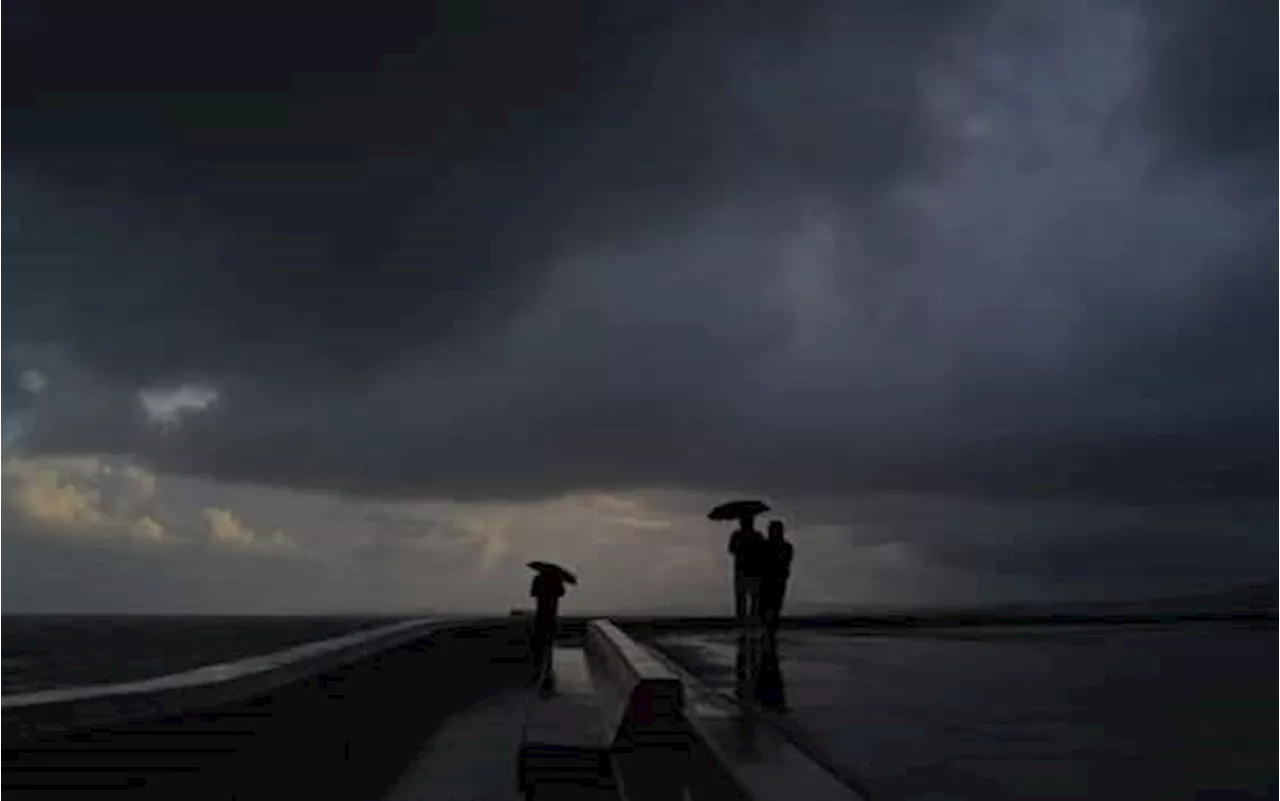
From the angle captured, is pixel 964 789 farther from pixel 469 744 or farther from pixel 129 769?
pixel 469 744

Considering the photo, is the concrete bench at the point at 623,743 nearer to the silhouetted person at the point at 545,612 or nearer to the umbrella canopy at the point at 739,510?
the umbrella canopy at the point at 739,510

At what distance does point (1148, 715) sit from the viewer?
1614cm

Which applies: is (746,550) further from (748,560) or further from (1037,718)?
(1037,718)

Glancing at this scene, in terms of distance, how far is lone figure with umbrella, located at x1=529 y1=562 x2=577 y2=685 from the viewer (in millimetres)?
25266

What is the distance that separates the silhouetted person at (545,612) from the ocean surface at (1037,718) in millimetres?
2535

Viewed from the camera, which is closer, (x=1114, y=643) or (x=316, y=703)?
(x=316, y=703)

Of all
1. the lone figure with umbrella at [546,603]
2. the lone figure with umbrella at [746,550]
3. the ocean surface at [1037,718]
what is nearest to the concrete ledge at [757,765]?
the ocean surface at [1037,718]

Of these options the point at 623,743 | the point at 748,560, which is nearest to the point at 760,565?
the point at 748,560

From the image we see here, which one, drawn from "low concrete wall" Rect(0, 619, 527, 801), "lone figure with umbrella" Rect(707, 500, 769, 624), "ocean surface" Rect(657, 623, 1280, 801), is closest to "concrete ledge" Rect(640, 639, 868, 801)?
"ocean surface" Rect(657, 623, 1280, 801)

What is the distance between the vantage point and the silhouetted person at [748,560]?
20.0m

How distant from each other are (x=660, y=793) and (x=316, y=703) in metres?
2.55

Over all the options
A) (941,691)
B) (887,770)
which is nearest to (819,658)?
(941,691)

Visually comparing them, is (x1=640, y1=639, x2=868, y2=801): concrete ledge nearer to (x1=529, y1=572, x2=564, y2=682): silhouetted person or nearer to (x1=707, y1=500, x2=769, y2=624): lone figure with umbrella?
(x1=707, y1=500, x2=769, y2=624): lone figure with umbrella

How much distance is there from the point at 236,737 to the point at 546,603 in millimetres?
17562
